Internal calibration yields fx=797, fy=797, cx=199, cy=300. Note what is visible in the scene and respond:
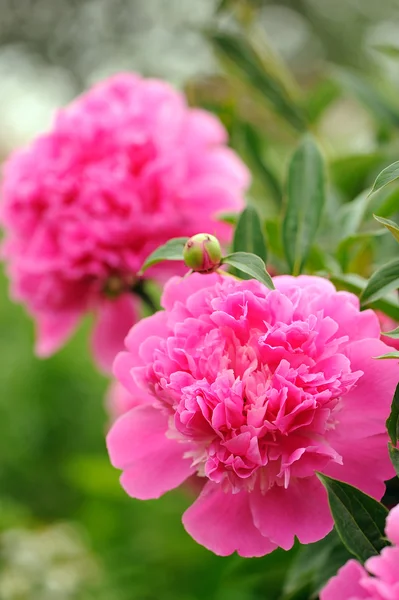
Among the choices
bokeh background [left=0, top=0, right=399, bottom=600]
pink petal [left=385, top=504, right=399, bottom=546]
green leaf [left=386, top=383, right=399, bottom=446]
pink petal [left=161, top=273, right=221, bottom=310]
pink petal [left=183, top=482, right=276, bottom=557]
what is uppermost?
pink petal [left=161, top=273, right=221, bottom=310]

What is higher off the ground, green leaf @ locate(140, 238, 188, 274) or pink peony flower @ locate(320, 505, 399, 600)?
green leaf @ locate(140, 238, 188, 274)

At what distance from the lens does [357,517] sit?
11.2 inches

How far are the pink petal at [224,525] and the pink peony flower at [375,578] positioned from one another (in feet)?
0.17

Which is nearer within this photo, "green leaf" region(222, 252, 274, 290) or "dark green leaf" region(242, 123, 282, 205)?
"green leaf" region(222, 252, 274, 290)

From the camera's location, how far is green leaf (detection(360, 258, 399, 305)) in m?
0.33

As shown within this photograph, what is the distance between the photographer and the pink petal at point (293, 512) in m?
0.29

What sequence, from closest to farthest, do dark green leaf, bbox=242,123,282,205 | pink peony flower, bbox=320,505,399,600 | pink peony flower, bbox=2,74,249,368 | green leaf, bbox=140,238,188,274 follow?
pink peony flower, bbox=320,505,399,600 < green leaf, bbox=140,238,188,274 < pink peony flower, bbox=2,74,249,368 < dark green leaf, bbox=242,123,282,205

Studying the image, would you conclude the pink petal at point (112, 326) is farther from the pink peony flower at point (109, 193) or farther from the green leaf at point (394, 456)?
the green leaf at point (394, 456)

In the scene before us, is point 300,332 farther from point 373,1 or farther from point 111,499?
point 373,1

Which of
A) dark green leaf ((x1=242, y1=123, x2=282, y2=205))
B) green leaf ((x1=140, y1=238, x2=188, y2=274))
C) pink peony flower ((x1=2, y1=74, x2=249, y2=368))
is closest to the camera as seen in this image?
green leaf ((x1=140, y1=238, x2=188, y2=274))

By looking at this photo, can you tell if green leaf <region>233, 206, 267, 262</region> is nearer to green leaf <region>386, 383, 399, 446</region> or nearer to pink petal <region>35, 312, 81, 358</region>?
green leaf <region>386, 383, 399, 446</region>

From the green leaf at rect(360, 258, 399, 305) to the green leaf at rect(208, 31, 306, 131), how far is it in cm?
36

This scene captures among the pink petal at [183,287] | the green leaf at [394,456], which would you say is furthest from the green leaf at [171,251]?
the green leaf at [394,456]

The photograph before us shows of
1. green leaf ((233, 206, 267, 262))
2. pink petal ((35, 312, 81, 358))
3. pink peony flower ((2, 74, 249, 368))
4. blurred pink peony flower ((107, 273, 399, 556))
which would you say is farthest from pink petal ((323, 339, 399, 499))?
pink petal ((35, 312, 81, 358))
